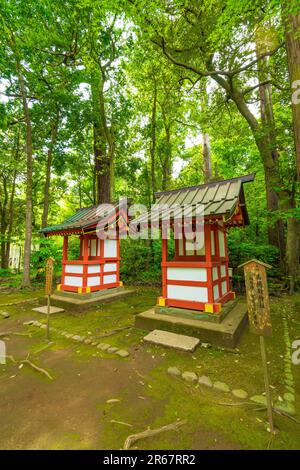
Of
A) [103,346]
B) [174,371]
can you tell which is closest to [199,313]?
[174,371]

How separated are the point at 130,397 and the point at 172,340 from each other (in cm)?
176

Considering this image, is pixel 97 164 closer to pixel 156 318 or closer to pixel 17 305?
pixel 17 305

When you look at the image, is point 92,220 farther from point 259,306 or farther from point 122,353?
point 259,306

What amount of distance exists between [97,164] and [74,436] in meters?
12.6

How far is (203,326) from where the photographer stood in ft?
14.9

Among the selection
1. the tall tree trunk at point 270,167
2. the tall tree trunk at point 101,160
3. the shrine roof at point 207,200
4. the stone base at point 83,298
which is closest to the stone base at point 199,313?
the shrine roof at point 207,200

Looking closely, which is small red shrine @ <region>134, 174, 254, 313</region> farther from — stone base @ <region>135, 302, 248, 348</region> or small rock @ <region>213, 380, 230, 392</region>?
small rock @ <region>213, 380, 230, 392</region>

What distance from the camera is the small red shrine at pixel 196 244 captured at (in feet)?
16.1

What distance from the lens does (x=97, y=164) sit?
12.6 metres

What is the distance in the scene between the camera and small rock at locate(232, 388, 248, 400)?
2821 millimetres

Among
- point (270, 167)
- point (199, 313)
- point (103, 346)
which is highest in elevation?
point (270, 167)

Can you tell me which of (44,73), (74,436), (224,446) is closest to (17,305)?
(74,436)

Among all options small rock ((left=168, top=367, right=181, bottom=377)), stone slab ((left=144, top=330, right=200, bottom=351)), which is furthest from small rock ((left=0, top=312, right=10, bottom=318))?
small rock ((left=168, top=367, right=181, bottom=377))

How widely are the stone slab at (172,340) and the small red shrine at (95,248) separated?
3948 millimetres
